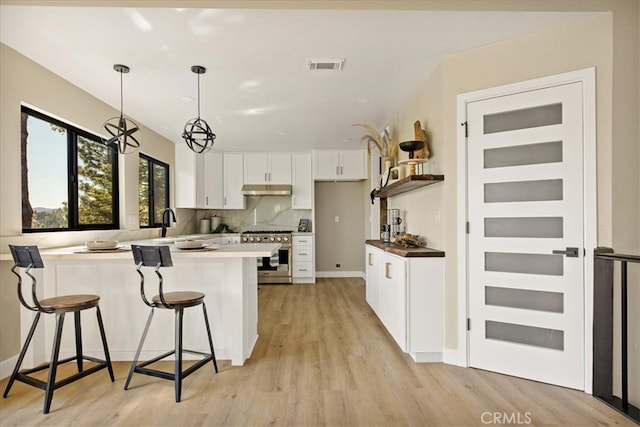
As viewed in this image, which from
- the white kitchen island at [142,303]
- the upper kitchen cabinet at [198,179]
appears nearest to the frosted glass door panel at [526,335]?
the white kitchen island at [142,303]

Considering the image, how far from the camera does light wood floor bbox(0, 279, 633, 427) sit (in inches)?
76.2

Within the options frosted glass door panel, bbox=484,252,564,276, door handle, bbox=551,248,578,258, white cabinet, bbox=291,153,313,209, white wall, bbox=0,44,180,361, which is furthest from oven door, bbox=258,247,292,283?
door handle, bbox=551,248,578,258

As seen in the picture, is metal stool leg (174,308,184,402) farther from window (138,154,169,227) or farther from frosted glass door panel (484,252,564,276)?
window (138,154,169,227)

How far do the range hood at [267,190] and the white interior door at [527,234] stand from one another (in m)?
3.98

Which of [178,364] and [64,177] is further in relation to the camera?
[64,177]

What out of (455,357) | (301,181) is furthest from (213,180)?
(455,357)

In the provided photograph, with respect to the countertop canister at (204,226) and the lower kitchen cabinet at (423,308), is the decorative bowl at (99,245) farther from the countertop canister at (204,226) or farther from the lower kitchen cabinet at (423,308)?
the countertop canister at (204,226)

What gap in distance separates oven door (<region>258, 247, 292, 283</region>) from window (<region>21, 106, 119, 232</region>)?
2555 millimetres

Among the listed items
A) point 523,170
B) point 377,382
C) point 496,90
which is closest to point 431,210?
point 523,170

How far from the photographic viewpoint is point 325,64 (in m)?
2.83

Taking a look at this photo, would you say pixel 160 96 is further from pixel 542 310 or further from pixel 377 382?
pixel 542 310

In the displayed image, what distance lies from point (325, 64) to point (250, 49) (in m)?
0.62

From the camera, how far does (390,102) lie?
380cm

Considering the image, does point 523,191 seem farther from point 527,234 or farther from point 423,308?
point 423,308
